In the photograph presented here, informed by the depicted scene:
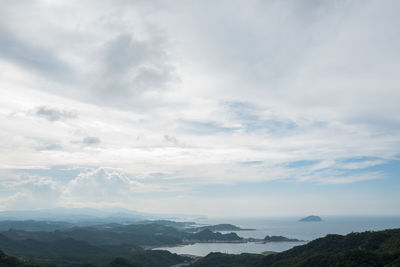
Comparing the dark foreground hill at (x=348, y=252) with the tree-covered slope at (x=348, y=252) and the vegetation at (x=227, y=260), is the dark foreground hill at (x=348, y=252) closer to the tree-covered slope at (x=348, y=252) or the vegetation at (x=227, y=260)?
the tree-covered slope at (x=348, y=252)

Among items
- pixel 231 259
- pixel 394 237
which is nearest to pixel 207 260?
pixel 231 259

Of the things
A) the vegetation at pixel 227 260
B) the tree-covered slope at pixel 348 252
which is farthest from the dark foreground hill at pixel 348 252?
the vegetation at pixel 227 260

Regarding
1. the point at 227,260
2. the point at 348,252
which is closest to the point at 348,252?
the point at 348,252

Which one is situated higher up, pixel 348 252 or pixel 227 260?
pixel 348 252

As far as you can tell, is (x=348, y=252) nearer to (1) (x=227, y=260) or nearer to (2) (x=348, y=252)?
(2) (x=348, y=252)

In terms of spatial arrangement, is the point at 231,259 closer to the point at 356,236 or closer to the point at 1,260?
the point at 356,236

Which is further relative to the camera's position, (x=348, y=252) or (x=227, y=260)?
(x=227, y=260)

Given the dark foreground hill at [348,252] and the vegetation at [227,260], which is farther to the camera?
the vegetation at [227,260]

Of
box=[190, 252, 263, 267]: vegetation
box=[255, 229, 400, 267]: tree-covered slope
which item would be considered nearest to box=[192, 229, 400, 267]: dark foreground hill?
box=[255, 229, 400, 267]: tree-covered slope
